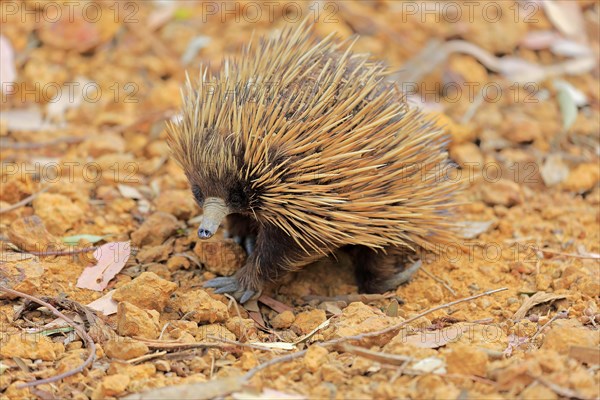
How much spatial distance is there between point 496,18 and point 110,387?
5.17 m

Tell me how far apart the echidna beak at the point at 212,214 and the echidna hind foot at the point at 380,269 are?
100 cm

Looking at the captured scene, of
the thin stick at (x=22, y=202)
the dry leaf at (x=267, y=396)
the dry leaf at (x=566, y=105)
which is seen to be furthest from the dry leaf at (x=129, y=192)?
the dry leaf at (x=566, y=105)

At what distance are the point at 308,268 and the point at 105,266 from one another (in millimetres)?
1119

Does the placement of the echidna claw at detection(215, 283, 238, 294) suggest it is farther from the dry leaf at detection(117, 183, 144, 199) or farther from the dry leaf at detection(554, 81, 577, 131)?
the dry leaf at detection(554, 81, 577, 131)

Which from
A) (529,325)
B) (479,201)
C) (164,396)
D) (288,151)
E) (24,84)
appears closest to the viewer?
(164,396)

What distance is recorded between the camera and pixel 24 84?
5984 millimetres

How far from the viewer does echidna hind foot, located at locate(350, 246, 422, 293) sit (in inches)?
165

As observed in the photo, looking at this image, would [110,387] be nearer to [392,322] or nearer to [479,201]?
[392,322]

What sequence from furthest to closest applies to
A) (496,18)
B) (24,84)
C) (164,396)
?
(496,18) < (24,84) < (164,396)

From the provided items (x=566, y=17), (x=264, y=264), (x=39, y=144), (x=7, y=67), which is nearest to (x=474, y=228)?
(x=264, y=264)

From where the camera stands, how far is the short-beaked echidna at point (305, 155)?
11.3 ft

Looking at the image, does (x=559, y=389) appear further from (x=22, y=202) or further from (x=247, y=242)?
(x=22, y=202)

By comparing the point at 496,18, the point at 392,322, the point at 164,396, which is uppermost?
the point at 496,18

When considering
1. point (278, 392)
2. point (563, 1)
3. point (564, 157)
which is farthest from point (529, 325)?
point (563, 1)
